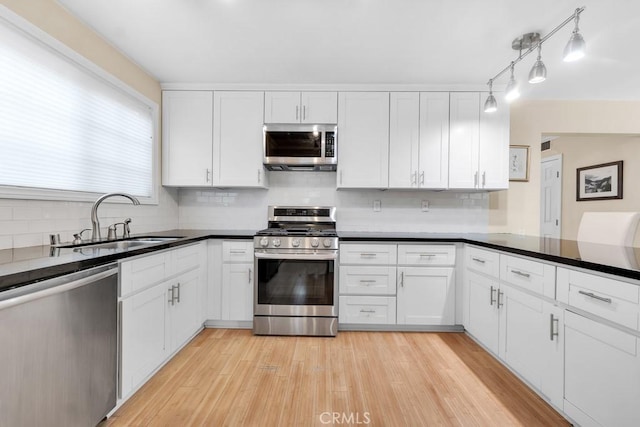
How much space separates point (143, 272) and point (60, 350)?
0.60 m

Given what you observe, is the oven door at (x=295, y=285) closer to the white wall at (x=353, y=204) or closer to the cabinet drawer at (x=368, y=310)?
the cabinet drawer at (x=368, y=310)

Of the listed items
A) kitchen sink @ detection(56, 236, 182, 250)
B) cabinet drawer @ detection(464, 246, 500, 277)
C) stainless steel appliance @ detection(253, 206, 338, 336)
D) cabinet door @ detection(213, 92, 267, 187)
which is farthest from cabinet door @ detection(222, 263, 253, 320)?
cabinet drawer @ detection(464, 246, 500, 277)

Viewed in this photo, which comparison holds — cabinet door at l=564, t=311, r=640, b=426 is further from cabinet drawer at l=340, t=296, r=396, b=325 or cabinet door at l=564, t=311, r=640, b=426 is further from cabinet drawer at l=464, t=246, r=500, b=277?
cabinet drawer at l=340, t=296, r=396, b=325

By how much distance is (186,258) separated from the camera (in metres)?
2.38

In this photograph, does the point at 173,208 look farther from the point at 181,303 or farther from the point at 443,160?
the point at 443,160

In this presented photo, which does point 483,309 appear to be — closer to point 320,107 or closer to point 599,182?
point 320,107

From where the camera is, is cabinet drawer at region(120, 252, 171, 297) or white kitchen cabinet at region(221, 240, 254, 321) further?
white kitchen cabinet at region(221, 240, 254, 321)

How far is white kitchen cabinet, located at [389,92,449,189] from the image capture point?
3.02 m

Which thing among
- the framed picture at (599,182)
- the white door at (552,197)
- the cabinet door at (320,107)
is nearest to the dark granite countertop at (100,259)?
the cabinet door at (320,107)

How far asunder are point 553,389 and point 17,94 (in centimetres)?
327

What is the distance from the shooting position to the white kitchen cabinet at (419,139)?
302 cm

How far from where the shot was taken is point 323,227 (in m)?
3.28

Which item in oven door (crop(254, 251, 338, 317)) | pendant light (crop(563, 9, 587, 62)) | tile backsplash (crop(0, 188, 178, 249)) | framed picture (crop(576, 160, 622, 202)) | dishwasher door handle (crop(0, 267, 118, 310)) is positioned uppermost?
pendant light (crop(563, 9, 587, 62))

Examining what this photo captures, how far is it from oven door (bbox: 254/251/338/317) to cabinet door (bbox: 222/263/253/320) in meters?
0.12
